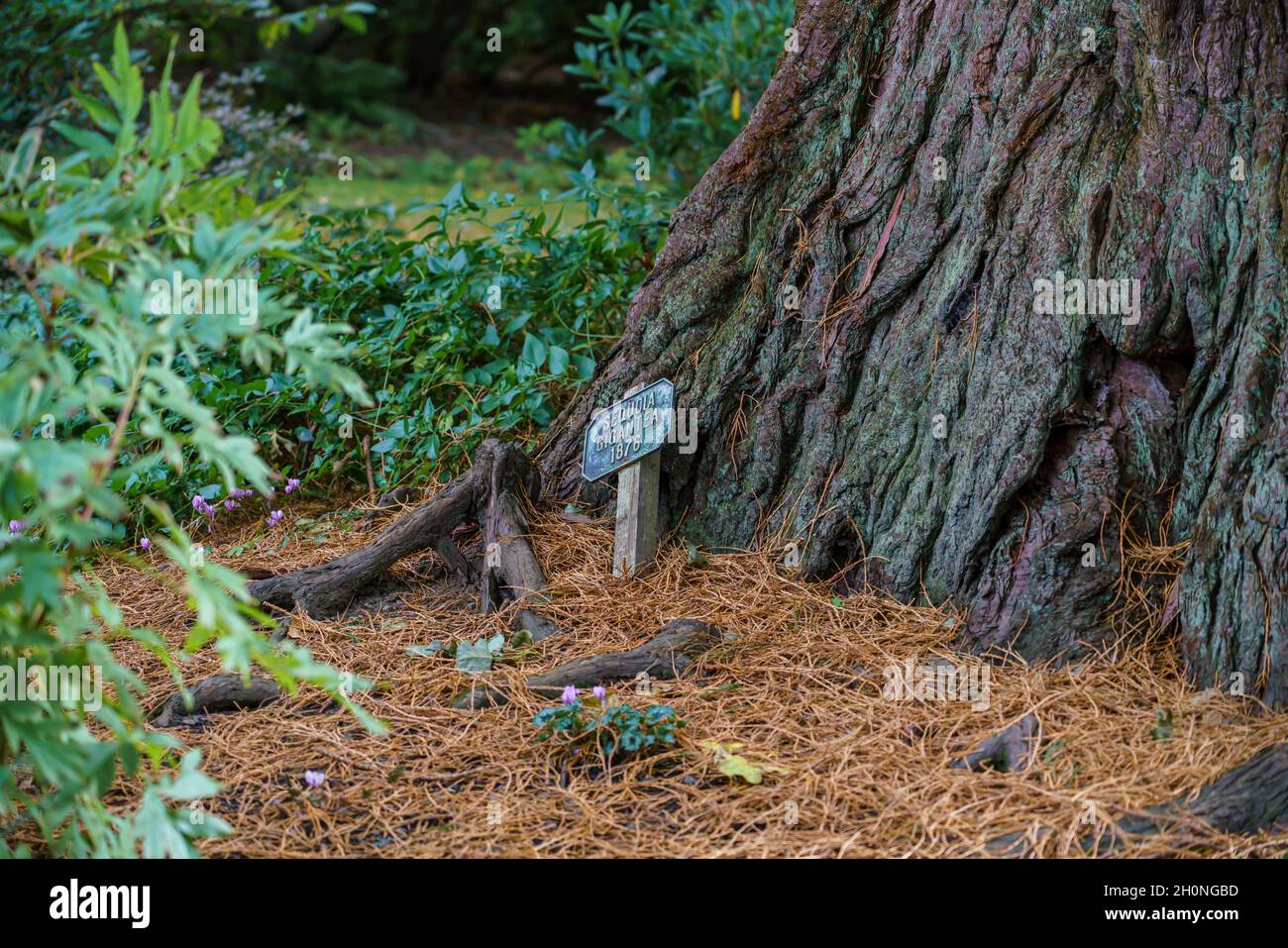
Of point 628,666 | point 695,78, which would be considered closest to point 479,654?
point 628,666

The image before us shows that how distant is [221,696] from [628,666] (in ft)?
3.41

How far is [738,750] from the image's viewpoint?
8.67 feet

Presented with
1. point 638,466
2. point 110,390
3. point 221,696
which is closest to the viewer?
point 110,390

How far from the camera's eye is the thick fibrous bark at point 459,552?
3480 mm

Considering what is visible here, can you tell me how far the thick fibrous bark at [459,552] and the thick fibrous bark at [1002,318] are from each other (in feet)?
1.61

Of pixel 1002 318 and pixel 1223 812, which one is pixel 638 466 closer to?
pixel 1002 318

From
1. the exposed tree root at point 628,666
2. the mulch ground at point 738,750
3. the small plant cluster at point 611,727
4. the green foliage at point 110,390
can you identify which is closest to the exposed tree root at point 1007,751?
the mulch ground at point 738,750

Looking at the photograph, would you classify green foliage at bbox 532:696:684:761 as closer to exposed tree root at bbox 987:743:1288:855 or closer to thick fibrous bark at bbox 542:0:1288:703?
exposed tree root at bbox 987:743:1288:855

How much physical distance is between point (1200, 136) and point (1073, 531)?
1031 mm

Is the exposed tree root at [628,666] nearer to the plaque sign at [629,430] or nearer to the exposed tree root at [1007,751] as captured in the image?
the plaque sign at [629,430]

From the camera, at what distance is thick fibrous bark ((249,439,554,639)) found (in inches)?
137

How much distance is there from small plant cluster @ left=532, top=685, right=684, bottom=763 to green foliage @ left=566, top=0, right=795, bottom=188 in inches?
155

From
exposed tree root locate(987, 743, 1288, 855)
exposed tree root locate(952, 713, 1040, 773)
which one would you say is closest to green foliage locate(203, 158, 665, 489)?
exposed tree root locate(952, 713, 1040, 773)

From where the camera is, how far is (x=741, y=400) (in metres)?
3.62
